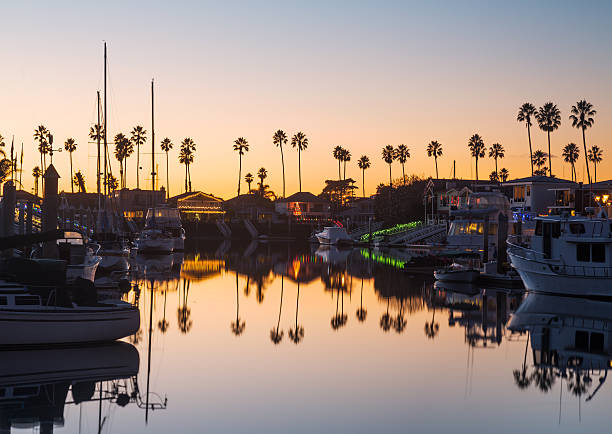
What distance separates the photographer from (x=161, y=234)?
79.2 meters

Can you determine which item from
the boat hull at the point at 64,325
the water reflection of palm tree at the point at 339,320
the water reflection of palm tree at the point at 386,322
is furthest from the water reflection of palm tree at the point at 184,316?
the water reflection of palm tree at the point at 386,322

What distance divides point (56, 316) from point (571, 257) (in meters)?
25.6

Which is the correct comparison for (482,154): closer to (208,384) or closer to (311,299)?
(311,299)

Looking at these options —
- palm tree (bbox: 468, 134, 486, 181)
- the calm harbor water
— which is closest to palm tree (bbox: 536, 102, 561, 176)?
palm tree (bbox: 468, 134, 486, 181)

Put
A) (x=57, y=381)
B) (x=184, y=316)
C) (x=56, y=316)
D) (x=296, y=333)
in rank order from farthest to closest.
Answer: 1. (x=184, y=316)
2. (x=296, y=333)
3. (x=56, y=316)
4. (x=57, y=381)

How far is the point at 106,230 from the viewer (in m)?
66.8

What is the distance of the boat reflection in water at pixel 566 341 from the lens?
1942 centimetres

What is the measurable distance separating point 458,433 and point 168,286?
30831mm

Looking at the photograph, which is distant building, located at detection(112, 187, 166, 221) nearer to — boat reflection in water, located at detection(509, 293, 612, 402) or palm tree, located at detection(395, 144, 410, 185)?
palm tree, located at detection(395, 144, 410, 185)

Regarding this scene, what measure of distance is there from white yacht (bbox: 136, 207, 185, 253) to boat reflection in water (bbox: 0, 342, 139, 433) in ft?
186

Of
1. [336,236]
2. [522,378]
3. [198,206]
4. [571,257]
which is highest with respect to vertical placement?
[198,206]

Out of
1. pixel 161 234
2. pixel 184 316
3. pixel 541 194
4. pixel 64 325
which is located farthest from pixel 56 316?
pixel 541 194

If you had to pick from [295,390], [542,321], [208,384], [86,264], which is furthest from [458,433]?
[86,264]

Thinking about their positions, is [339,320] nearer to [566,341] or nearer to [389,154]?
[566,341]
